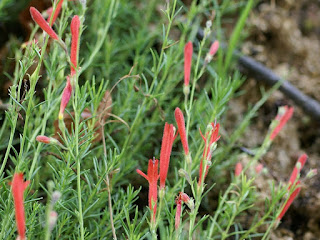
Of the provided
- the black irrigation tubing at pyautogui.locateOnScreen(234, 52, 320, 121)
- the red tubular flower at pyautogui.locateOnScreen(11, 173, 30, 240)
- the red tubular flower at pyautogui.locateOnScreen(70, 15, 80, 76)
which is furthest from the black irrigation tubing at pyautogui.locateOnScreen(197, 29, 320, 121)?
the red tubular flower at pyautogui.locateOnScreen(11, 173, 30, 240)

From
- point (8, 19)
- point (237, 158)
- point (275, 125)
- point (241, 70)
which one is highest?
point (8, 19)

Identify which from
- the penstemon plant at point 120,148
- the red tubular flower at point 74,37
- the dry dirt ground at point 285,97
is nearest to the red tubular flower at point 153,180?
the penstemon plant at point 120,148

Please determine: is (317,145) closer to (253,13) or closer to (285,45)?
(285,45)

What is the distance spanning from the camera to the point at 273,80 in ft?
6.64

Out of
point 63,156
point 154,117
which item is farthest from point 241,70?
point 63,156

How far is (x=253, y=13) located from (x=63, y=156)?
5.34 ft

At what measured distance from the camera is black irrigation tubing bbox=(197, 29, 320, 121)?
1.95 m

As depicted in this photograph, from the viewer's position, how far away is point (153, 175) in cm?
91

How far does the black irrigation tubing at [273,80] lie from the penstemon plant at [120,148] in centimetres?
8

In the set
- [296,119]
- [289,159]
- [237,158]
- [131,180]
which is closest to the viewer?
[131,180]

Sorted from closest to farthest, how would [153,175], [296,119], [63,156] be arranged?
[153,175] < [63,156] < [296,119]

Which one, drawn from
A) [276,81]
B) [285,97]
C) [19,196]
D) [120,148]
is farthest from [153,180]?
[285,97]

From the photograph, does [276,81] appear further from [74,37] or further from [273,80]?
[74,37]

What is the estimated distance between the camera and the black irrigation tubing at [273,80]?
1.95 m
